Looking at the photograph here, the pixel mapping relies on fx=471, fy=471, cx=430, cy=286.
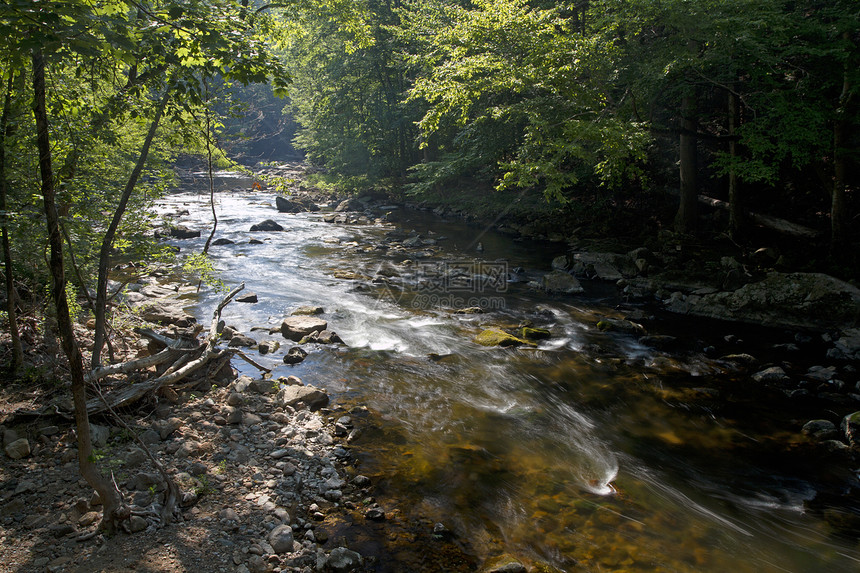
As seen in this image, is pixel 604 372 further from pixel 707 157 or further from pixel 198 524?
pixel 707 157

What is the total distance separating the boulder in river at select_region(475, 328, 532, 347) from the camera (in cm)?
1013

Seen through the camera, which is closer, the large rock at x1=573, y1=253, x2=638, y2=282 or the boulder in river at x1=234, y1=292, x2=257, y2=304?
the boulder in river at x1=234, y1=292, x2=257, y2=304

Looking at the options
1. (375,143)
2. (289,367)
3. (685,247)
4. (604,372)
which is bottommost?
(289,367)

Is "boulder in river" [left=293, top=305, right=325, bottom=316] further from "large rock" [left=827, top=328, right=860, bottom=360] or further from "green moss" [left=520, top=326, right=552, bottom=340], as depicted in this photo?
"large rock" [left=827, top=328, right=860, bottom=360]

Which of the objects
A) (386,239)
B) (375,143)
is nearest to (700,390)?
(386,239)

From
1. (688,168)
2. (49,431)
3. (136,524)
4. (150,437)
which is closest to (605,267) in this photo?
(688,168)

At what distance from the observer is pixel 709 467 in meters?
6.39

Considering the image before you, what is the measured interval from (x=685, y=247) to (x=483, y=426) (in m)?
11.4

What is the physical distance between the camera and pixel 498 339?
10180 millimetres

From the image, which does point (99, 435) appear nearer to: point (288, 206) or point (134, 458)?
point (134, 458)

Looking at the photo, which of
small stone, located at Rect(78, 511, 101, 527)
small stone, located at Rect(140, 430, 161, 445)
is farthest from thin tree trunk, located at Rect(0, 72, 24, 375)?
small stone, located at Rect(78, 511, 101, 527)

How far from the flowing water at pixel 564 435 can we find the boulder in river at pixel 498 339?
0.77 ft

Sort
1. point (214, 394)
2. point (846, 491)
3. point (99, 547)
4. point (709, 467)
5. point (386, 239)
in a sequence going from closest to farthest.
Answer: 1. point (99, 547)
2. point (846, 491)
3. point (709, 467)
4. point (214, 394)
5. point (386, 239)

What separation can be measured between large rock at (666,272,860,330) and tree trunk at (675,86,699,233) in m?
4.65
